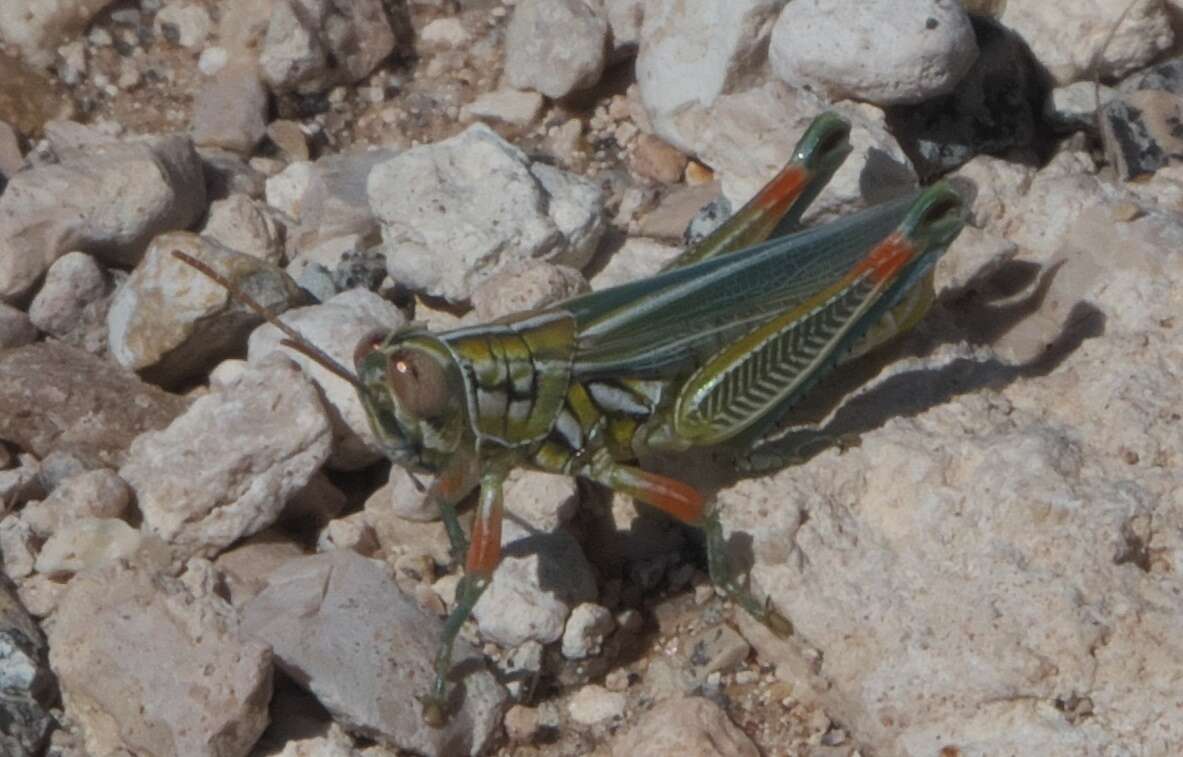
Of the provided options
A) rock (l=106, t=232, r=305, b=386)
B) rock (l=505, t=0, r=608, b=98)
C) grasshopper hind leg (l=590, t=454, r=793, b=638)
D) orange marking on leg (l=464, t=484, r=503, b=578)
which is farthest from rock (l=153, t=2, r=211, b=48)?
grasshopper hind leg (l=590, t=454, r=793, b=638)

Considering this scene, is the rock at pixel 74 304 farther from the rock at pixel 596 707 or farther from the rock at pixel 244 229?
the rock at pixel 596 707

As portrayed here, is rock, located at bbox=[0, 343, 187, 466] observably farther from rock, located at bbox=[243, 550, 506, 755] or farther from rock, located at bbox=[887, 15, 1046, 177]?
rock, located at bbox=[887, 15, 1046, 177]

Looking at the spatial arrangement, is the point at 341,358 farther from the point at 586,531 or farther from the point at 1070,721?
the point at 1070,721

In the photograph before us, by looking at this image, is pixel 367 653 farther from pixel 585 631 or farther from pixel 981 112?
pixel 981 112

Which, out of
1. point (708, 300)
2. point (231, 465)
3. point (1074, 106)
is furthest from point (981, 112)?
point (231, 465)

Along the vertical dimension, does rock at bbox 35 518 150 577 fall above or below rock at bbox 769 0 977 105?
below

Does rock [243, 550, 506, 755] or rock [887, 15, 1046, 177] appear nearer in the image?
rock [243, 550, 506, 755]

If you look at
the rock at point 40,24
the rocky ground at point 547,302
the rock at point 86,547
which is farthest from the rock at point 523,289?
the rock at point 40,24
